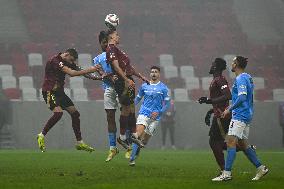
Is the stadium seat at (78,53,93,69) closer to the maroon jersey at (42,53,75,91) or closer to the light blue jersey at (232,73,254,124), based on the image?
the maroon jersey at (42,53,75,91)

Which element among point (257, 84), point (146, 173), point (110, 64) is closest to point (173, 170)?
point (146, 173)

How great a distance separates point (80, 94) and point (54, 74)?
552 inches

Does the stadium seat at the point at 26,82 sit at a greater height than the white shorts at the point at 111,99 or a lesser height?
greater

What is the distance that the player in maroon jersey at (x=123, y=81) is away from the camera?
1294cm

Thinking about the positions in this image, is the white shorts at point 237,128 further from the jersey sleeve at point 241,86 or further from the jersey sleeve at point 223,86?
the jersey sleeve at point 223,86

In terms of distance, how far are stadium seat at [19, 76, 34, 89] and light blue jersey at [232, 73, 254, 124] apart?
722 inches

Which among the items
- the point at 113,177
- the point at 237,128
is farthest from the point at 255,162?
the point at 113,177

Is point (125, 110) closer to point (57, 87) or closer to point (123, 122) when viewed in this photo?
point (123, 122)

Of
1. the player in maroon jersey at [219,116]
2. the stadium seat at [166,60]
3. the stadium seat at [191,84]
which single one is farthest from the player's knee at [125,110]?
the stadium seat at [166,60]

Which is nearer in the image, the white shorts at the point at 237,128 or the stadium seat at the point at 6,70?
the white shorts at the point at 237,128

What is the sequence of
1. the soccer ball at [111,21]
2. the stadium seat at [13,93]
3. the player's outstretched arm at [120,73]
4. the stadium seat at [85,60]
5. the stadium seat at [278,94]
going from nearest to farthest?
the player's outstretched arm at [120,73], the soccer ball at [111,21], the stadium seat at [13,93], the stadium seat at [278,94], the stadium seat at [85,60]

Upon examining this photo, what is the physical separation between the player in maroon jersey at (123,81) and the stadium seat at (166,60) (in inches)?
700

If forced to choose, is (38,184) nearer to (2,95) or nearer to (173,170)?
(173,170)

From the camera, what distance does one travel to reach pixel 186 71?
31062 millimetres
